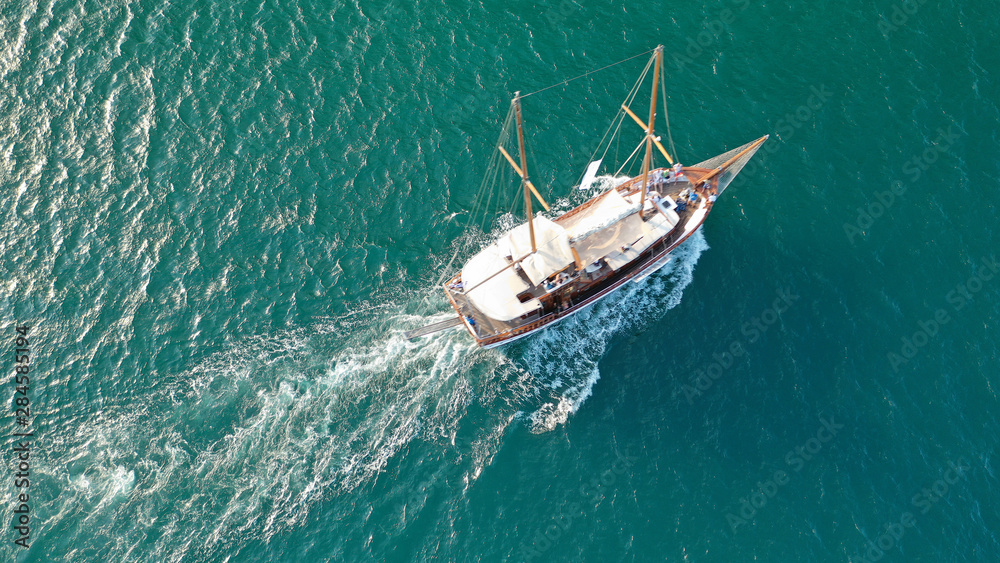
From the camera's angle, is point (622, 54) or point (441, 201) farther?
point (622, 54)

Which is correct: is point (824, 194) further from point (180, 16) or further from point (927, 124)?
point (180, 16)

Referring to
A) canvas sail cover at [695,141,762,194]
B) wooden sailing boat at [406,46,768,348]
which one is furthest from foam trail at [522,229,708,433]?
canvas sail cover at [695,141,762,194]

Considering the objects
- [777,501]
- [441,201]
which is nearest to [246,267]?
[441,201]

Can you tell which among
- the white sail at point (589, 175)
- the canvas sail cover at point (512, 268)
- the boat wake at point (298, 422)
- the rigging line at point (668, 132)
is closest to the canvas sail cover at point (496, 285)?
the canvas sail cover at point (512, 268)

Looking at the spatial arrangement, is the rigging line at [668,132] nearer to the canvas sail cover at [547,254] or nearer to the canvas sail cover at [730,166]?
the canvas sail cover at [730,166]

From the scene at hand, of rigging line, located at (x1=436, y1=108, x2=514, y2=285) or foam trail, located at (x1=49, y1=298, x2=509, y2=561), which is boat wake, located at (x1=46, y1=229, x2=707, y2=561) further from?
rigging line, located at (x1=436, y1=108, x2=514, y2=285)
